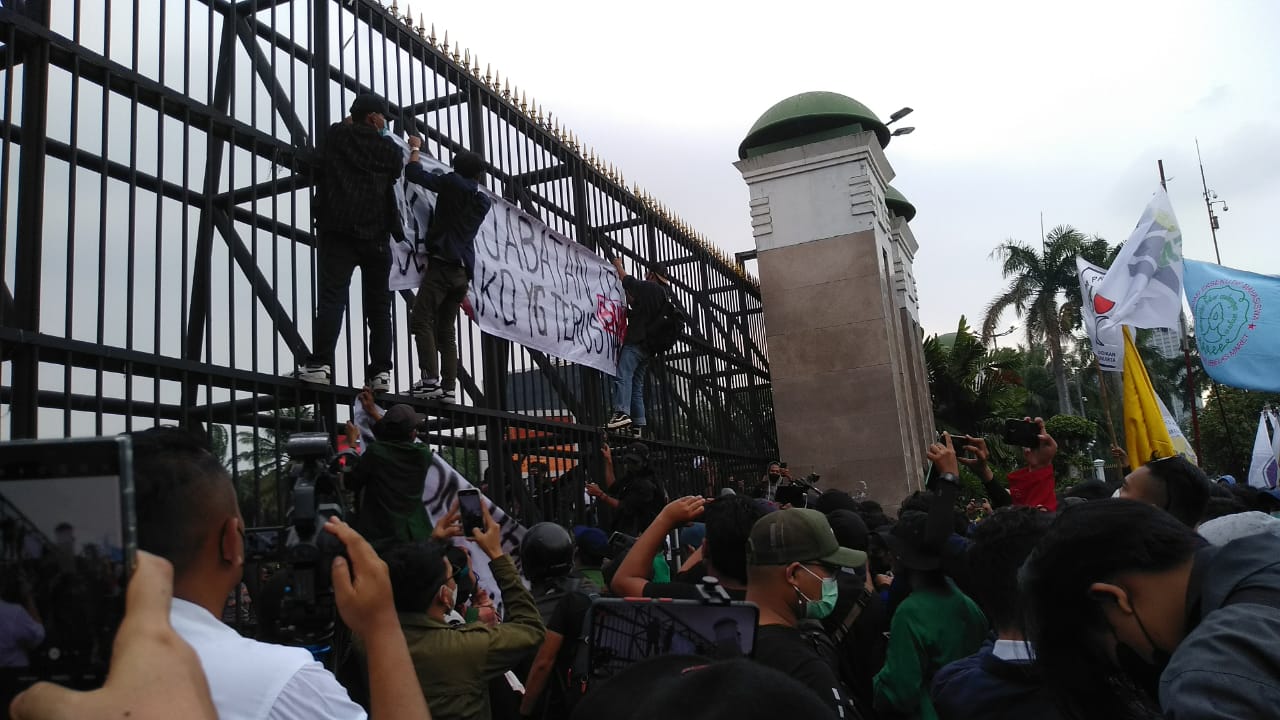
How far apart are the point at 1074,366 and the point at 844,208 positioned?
4323 centimetres

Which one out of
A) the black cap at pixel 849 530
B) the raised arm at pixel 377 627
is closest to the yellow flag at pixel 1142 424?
the black cap at pixel 849 530

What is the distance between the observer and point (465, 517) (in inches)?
130

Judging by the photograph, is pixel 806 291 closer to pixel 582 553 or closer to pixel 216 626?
pixel 582 553

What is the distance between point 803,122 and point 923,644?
44.6 feet

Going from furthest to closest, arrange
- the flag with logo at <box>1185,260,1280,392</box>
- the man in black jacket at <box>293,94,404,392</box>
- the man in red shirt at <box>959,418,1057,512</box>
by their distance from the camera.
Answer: the flag with logo at <box>1185,260,1280,392</box>
the man in black jacket at <box>293,94,404,392</box>
the man in red shirt at <box>959,418,1057,512</box>

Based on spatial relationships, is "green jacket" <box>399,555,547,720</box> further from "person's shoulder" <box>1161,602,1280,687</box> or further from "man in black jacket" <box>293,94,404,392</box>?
"man in black jacket" <box>293,94,404,392</box>

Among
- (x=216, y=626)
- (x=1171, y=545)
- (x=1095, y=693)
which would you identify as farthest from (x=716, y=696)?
(x=1095, y=693)

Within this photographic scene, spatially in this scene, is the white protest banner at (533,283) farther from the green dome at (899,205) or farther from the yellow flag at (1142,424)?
the green dome at (899,205)

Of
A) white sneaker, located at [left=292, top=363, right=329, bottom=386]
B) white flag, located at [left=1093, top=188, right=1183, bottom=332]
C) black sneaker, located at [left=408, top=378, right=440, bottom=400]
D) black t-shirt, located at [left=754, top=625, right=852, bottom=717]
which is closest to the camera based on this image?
black t-shirt, located at [left=754, top=625, right=852, bottom=717]

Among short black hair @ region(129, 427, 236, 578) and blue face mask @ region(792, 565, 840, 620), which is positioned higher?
short black hair @ region(129, 427, 236, 578)

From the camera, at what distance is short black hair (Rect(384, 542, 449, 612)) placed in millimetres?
3062

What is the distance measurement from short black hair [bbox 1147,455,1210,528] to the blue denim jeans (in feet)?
21.5

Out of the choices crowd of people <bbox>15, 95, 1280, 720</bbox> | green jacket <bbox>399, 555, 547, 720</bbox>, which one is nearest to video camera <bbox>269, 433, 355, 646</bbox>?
crowd of people <bbox>15, 95, 1280, 720</bbox>

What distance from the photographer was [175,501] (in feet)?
5.12
